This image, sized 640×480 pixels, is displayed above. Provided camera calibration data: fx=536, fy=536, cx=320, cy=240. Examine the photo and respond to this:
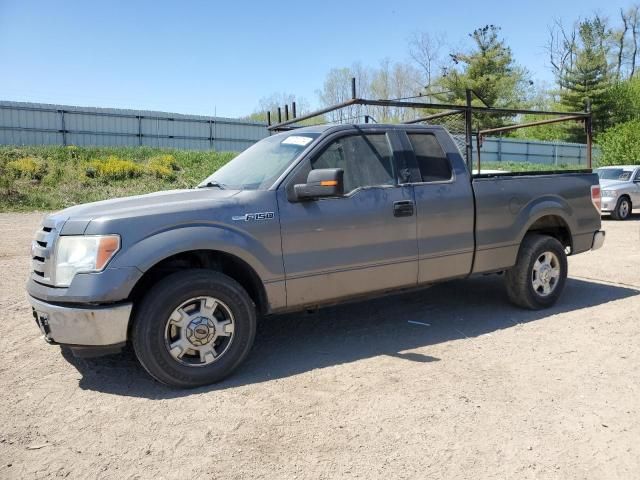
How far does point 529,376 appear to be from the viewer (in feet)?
13.0

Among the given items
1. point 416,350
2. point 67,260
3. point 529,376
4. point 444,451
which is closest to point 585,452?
point 444,451

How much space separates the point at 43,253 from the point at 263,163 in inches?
73.8

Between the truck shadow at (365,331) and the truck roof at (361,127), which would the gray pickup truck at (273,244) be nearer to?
the truck roof at (361,127)

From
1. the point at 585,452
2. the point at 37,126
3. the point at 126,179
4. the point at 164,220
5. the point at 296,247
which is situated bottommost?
the point at 585,452

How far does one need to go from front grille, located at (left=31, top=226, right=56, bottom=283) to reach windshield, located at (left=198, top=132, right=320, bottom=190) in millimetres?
1432

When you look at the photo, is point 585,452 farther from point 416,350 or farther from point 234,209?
point 234,209

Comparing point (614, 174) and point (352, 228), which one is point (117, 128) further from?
point (352, 228)

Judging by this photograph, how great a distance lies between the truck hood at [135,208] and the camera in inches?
144

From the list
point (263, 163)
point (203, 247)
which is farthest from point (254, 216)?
point (263, 163)

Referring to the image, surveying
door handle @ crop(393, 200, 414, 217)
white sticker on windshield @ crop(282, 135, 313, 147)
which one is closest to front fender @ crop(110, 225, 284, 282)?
white sticker on windshield @ crop(282, 135, 313, 147)

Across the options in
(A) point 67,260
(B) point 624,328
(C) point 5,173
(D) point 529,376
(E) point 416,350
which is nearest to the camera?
(A) point 67,260

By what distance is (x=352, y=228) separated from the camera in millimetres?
4438

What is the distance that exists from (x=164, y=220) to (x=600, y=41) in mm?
58332

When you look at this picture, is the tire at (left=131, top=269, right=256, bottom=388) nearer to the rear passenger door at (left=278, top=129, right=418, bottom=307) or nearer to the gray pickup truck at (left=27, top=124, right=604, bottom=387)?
the gray pickup truck at (left=27, top=124, right=604, bottom=387)
